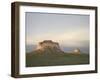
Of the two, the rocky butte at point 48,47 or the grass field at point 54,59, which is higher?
the rocky butte at point 48,47

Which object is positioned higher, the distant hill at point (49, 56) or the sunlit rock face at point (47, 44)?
the sunlit rock face at point (47, 44)

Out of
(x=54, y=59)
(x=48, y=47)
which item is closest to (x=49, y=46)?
(x=48, y=47)

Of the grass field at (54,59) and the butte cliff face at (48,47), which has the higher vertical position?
the butte cliff face at (48,47)

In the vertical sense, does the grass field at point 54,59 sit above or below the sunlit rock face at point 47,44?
below

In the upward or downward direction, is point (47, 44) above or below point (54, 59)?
above

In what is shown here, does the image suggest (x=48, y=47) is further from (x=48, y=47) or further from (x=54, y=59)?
(x=54, y=59)

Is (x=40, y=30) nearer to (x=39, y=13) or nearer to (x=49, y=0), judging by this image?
(x=39, y=13)

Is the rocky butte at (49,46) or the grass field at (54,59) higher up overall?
the rocky butte at (49,46)
